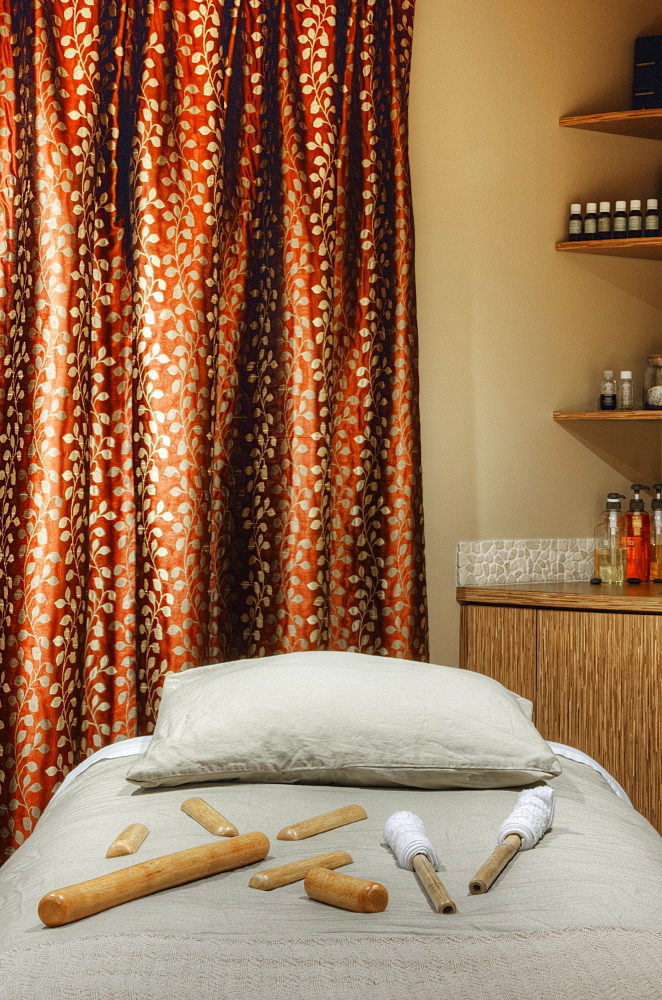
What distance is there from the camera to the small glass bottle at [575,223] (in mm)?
2641

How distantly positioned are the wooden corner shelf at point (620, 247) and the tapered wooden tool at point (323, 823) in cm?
201

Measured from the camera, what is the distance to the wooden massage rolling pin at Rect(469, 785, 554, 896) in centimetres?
94

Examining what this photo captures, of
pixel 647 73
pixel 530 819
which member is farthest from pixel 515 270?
pixel 530 819

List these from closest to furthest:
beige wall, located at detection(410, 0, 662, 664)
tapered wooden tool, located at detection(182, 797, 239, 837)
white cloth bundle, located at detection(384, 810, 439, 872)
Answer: white cloth bundle, located at detection(384, 810, 439, 872) → tapered wooden tool, located at detection(182, 797, 239, 837) → beige wall, located at detection(410, 0, 662, 664)

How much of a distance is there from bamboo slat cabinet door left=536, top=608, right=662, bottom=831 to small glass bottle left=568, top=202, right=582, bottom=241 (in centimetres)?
117

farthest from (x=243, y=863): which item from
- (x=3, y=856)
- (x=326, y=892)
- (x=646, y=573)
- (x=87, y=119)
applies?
(x=646, y=573)

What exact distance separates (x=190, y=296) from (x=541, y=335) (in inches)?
45.1

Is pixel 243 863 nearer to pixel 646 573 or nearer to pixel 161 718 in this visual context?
pixel 161 718

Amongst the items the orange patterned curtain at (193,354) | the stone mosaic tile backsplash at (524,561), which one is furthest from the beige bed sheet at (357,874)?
the stone mosaic tile backsplash at (524,561)

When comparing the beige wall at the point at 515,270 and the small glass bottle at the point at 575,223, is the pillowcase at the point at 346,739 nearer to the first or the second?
the beige wall at the point at 515,270

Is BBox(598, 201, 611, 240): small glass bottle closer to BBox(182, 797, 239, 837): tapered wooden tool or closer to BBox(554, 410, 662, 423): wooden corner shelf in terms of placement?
BBox(554, 410, 662, 423): wooden corner shelf

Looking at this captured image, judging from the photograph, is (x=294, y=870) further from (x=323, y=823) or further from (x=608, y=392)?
(x=608, y=392)

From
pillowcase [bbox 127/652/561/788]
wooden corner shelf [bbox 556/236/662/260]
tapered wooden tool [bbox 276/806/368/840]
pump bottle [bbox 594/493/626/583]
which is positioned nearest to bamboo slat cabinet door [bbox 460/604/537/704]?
pump bottle [bbox 594/493/626/583]

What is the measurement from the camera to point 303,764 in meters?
1.32
